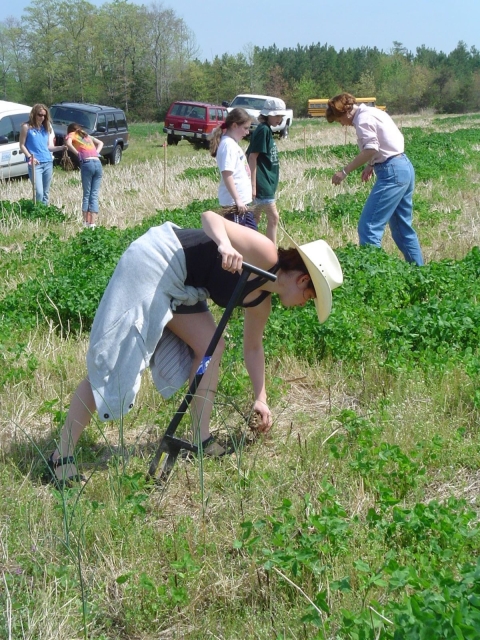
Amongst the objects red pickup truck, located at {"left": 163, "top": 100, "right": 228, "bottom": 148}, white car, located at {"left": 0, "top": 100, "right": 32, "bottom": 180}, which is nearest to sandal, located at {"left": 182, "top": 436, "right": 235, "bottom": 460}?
white car, located at {"left": 0, "top": 100, "right": 32, "bottom": 180}

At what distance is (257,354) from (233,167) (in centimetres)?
383

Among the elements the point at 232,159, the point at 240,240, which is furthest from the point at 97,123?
the point at 240,240

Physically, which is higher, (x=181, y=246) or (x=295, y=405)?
(x=181, y=246)

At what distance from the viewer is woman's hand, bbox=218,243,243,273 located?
330 cm

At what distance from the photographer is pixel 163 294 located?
12.1ft

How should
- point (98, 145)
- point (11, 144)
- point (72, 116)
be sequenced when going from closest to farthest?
point (98, 145) < point (11, 144) < point (72, 116)

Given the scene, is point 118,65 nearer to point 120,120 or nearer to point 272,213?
point 120,120

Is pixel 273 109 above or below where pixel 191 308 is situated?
above

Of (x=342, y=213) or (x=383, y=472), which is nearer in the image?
(x=383, y=472)

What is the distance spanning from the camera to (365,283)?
6242mm

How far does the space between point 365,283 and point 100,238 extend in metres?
3.59

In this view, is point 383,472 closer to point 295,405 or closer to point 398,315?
point 295,405

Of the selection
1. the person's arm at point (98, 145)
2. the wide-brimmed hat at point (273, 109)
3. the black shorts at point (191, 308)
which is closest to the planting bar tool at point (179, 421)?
the black shorts at point (191, 308)

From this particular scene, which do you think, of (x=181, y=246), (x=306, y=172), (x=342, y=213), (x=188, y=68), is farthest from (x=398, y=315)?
(x=188, y=68)
